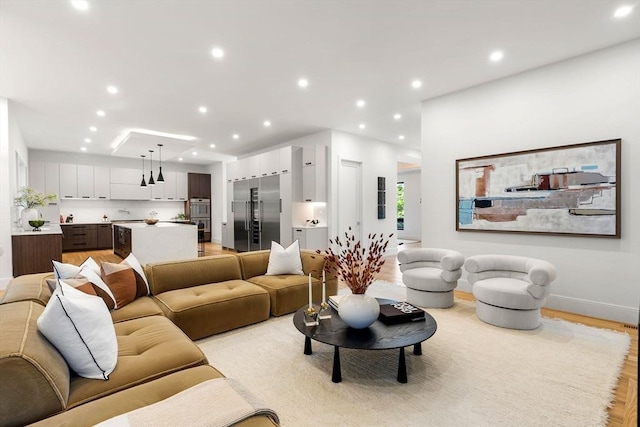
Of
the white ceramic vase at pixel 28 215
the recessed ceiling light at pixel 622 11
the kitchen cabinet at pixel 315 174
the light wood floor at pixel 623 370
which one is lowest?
the light wood floor at pixel 623 370

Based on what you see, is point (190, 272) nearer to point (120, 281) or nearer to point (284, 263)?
point (120, 281)

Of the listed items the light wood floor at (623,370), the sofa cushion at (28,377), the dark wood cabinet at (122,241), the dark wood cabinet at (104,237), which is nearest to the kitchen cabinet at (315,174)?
the light wood floor at (623,370)

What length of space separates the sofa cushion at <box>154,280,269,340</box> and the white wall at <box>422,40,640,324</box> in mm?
3075

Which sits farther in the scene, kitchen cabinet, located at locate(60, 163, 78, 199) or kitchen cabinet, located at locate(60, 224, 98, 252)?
kitchen cabinet, located at locate(60, 163, 78, 199)

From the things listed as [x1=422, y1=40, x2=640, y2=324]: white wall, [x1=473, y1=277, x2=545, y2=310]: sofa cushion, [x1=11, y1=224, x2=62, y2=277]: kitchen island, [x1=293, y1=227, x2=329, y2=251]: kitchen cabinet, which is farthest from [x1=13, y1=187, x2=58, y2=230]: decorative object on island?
[x1=473, y1=277, x2=545, y2=310]: sofa cushion

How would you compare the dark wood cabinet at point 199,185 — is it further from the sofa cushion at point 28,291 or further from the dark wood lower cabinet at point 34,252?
the sofa cushion at point 28,291

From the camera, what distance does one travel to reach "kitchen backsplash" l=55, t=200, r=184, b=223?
30.2 ft

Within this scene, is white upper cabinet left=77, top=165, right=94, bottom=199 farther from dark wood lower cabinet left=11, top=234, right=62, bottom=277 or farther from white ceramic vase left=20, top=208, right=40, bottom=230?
dark wood lower cabinet left=11, top=234, right=62, bottom=277

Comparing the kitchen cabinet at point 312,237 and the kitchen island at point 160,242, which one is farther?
the kitchen cabinet at point 312,237

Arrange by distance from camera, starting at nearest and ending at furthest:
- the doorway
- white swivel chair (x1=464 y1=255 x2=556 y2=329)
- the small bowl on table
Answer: white swivel chair (x1=464 y1=255 x2=556 y2=329)
the small bowl on table
the doorway

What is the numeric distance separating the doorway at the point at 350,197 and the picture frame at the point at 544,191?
2.72 m

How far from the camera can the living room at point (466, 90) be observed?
285cm

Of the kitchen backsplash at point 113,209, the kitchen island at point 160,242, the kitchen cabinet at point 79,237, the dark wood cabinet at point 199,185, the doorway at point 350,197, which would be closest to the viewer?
the kitchen island at point 160,242

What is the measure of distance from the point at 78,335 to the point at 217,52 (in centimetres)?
310
